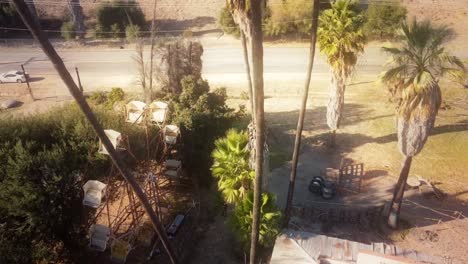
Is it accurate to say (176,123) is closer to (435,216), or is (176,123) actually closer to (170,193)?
(170,193)

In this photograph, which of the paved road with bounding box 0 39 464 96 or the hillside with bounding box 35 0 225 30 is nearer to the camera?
the paved road with bounding box 0 39 464 96

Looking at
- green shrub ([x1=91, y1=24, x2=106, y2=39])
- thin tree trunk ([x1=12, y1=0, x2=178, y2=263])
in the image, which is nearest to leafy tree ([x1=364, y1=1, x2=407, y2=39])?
green shrub ([x1=91, y1=24, x2=106, y2=39])

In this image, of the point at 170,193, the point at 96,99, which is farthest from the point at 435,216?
the point at 96,99

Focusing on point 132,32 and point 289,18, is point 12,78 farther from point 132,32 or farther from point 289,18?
point 289,18

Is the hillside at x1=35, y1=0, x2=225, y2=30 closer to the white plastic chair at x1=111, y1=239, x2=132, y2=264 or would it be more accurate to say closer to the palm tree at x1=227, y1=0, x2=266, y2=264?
the white plastic chair at x1=111, y1=239, x2=132, y2=264

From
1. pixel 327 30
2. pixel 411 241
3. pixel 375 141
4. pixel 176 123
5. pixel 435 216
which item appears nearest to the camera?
pixel 411 241

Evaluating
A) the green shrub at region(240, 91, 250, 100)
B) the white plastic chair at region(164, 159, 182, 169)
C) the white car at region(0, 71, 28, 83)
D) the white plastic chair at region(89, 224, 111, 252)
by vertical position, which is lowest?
the white plastic chair at region(89, 224, 111, 252)

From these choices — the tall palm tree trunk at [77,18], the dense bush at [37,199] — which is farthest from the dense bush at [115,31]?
the dense bush at [37,199]
